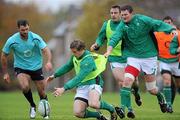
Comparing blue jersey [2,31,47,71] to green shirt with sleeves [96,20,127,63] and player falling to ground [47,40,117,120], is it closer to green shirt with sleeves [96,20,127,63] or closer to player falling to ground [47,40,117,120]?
green shirt with sleeves [96,20,127,63]

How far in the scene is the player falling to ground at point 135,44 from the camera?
48.1 feet

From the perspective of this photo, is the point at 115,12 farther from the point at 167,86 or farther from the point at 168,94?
the point at 168,94

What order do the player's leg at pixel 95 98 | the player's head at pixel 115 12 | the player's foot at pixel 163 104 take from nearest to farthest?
the player's leg at pixel 95 98
the player's foot at pixel 163 104
the player's head at pixel 115 12

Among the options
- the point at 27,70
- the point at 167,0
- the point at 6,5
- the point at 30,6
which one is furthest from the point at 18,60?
the point at 30,6

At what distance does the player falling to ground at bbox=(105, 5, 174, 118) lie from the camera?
14.7 m

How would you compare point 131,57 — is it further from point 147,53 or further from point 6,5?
point 6,5

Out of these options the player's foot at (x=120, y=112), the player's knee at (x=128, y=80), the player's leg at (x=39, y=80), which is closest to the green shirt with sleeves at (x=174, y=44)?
the player's knee at (x=128, y=80)

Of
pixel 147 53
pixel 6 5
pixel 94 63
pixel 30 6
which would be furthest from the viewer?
pixel 30 6

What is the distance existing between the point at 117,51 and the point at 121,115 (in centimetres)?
287

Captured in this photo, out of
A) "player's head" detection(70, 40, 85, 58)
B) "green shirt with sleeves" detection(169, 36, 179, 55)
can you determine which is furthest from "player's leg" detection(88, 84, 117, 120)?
"green shirt with sleeves" detection(169, 36, 179, 55)

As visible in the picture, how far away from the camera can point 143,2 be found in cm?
5453

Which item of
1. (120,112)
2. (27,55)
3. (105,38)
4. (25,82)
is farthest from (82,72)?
(105,38)

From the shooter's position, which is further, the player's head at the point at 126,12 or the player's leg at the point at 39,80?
the player's leg at the point at 39,80

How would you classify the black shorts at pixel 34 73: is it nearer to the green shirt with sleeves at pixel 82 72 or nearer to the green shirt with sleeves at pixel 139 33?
the green shirt with sleeves at pixel 82 72
